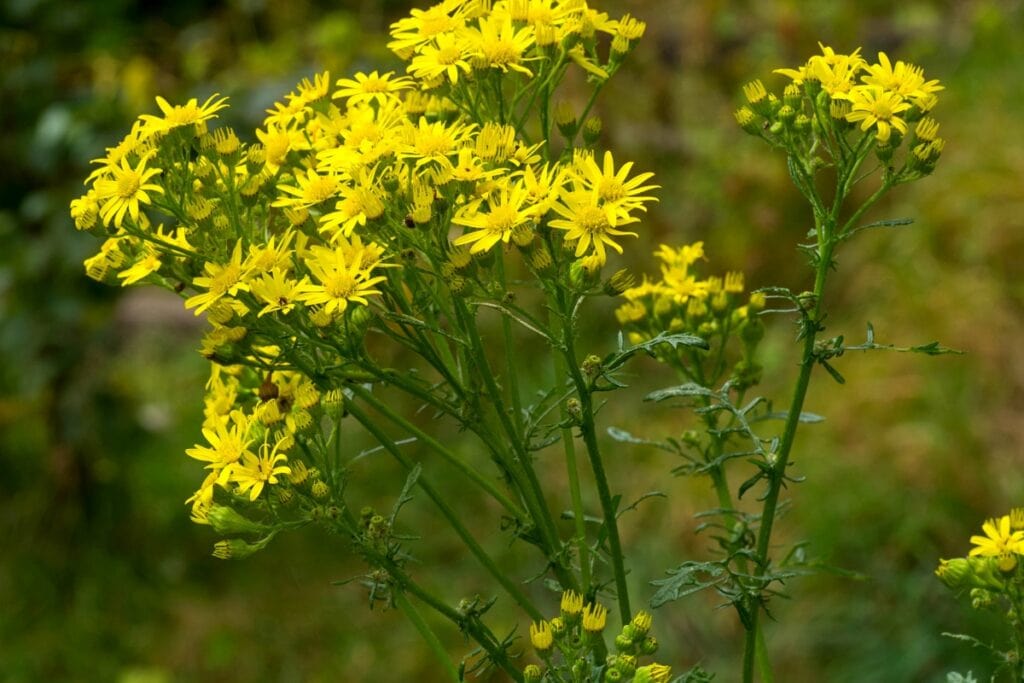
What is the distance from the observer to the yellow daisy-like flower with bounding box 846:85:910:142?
4.64ft

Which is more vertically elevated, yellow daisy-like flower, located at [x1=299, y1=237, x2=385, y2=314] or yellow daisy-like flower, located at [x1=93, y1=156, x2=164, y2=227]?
yellow daisy-like flower, located at [x1=93, y1=156, x2=164, y2=227]

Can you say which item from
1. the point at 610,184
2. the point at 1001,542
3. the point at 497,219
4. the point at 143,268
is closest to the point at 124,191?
the point at 143,268

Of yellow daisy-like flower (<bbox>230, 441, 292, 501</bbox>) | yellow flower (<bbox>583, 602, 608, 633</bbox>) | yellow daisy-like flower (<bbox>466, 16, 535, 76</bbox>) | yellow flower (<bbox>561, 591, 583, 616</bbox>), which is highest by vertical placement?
yellow daisy-like flower (<bbox>466, 16, 535, 76</bbox>)

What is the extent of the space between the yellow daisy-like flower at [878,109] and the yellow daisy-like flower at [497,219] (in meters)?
0.43

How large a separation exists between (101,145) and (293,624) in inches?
73.6

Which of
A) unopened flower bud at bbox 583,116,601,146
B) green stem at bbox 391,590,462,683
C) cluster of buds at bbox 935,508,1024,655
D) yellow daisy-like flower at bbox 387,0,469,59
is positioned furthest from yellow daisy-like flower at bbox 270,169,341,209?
cluster of buds at bbox 935,508,1024,655

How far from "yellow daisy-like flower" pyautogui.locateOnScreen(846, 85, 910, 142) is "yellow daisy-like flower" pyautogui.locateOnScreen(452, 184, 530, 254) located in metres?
0.43

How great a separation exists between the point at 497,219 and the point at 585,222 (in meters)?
0.10

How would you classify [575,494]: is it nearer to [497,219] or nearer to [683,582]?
[683,582]

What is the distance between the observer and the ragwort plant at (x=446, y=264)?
133 cm

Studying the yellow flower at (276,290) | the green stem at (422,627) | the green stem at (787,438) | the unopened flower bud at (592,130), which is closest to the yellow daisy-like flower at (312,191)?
the yellow flower at (276,290)

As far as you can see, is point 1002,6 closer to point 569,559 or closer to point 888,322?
point 888,322

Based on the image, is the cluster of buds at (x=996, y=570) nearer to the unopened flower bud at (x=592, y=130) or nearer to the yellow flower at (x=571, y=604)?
the yellow flower at (x=571, y=604)

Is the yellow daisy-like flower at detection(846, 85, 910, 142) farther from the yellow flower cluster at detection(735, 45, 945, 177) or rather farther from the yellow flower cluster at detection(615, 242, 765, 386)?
the yellow flower cluster at detection(615, 242, 765, 386)
